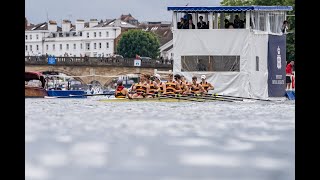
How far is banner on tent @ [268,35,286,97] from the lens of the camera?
104 feet

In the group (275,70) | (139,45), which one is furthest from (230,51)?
(139,45)

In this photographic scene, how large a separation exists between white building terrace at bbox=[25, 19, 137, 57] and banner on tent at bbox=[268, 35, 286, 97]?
8779cm

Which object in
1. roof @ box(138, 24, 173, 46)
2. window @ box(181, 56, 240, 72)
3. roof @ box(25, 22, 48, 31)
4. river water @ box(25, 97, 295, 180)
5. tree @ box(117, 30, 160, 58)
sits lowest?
river water @ box(25, 97, 295, 180)

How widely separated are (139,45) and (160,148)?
297 feet

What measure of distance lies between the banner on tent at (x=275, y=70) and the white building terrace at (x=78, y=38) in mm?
87790

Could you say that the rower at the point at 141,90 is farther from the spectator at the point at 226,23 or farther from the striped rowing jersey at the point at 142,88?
the spectator at the point at 226,23

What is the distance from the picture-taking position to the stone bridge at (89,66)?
274ft

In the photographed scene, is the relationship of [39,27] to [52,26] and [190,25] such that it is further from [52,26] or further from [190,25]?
[190,25]

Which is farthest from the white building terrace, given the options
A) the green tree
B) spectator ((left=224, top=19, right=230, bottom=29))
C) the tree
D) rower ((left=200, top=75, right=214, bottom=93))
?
rower ((left=200, top=75, right=214, bottom=93))

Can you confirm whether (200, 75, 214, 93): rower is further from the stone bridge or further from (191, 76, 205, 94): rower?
the stone bridge

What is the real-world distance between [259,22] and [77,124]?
1594 centimetres

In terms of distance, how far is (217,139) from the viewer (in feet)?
42.8

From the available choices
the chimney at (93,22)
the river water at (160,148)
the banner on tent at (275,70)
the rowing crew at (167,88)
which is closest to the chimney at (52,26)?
the chimney at (93,22)
